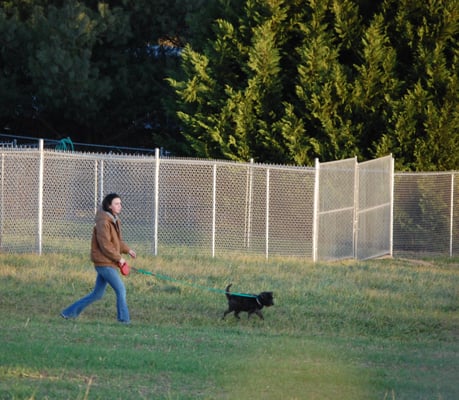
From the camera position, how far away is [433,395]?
8.06 m

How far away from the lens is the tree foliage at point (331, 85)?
2253cm

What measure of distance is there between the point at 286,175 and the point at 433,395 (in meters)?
11.2

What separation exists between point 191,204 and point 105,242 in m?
7.30

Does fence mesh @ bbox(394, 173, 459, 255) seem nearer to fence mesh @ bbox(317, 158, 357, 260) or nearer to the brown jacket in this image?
fence mesh @ bbox(317, 158, 357, 260)

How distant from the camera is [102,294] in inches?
458

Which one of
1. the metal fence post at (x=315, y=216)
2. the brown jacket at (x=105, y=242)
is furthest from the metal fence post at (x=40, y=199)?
the brown jacket at (x=105, y=242)

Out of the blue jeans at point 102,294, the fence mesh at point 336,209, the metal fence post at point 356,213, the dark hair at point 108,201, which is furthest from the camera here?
the metal fence post at point 356,213

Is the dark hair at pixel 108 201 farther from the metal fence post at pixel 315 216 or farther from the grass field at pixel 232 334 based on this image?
the metal fence post at pixel 315 216

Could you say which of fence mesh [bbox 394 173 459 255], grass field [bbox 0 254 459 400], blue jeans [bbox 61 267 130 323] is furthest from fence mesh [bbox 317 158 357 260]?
blue jeans [bbox 61 267 130 323]

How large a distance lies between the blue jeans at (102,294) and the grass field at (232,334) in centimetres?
16

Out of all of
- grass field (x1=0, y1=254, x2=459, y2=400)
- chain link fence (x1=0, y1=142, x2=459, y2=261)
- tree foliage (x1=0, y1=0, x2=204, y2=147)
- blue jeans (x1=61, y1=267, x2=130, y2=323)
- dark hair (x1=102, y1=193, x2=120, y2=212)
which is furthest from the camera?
tree foliage (x1=0, y1=0, x2=204, y2=147)

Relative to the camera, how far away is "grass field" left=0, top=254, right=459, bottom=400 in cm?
800

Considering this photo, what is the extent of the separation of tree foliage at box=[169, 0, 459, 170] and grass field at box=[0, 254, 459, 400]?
5289 millimetres

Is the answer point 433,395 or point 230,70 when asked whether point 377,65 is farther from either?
point 433,395
